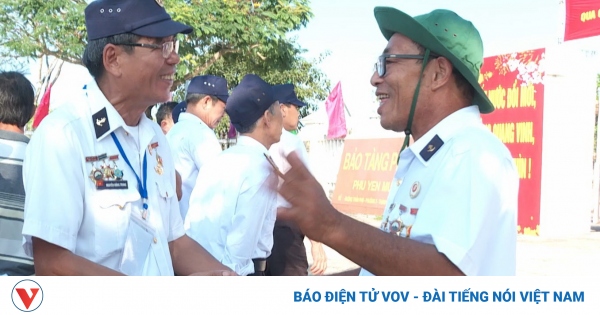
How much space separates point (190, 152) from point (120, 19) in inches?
109

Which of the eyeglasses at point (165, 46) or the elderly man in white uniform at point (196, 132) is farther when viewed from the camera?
the elderly man in white uniform at point (196, 132)

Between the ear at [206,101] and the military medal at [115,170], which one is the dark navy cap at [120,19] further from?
the ear at [206,101]

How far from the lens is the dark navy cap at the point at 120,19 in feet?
7.73

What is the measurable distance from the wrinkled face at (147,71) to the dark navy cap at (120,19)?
0.05m

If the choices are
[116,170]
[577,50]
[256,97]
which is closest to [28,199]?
[116,170]

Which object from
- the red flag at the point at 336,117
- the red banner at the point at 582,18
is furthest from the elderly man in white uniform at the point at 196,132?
the red flag at the point at 336,117

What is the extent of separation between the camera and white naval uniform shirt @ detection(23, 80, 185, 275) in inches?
79.5

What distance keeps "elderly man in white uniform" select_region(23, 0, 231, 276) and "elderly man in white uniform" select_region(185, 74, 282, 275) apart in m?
0.92

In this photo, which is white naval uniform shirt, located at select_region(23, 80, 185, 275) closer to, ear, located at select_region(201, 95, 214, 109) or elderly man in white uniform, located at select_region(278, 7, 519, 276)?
elderly man in white uniform, located at select_region(278, 7, 519, 276)

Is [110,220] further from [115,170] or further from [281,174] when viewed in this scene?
[281,174]

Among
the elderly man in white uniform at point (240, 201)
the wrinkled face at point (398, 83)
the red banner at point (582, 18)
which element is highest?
the red banner at point (582, 18)

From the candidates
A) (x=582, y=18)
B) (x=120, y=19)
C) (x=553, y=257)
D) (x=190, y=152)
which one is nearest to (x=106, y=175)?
(x=120, y=19)

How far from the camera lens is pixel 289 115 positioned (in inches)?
232
